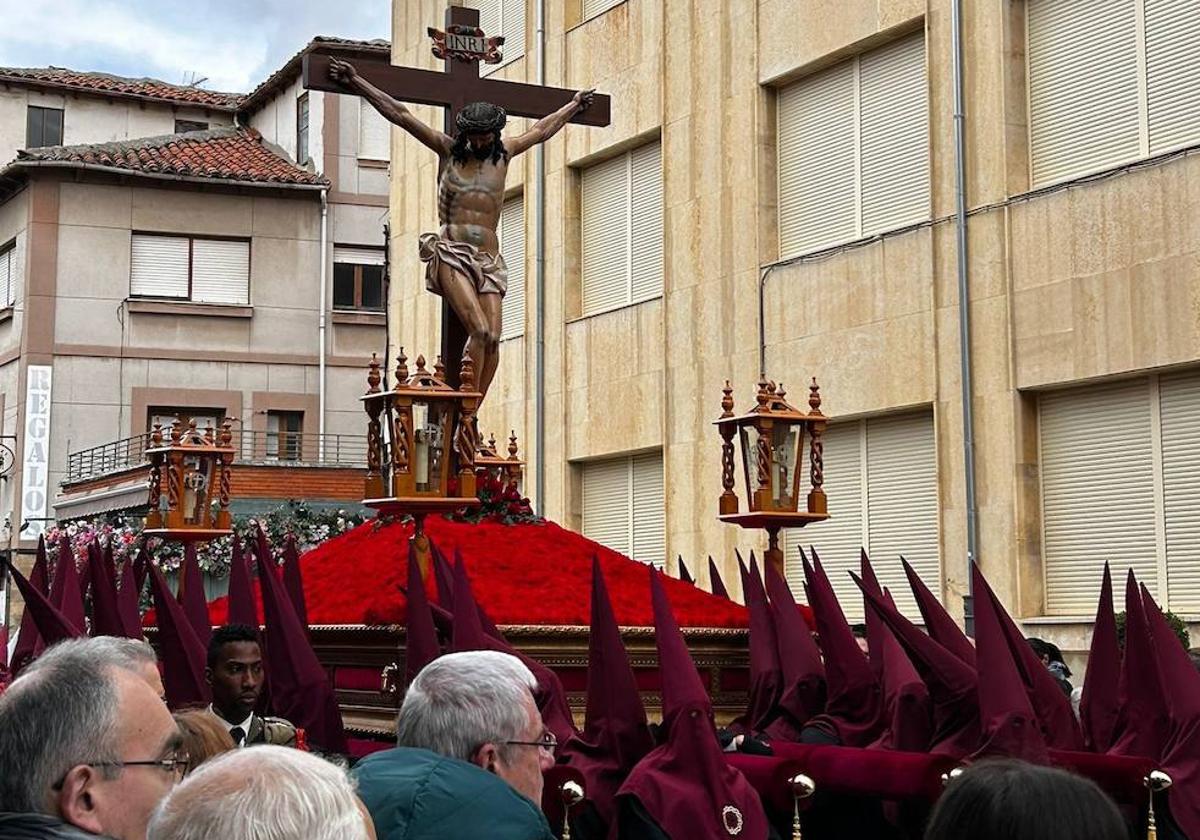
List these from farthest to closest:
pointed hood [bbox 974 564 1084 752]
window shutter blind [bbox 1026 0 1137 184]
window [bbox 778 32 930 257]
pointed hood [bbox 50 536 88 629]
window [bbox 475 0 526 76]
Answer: window [bbox 475 0 526 76] < window [bbox 778 32 930 257] < window shutter blind [bbox 1026 0 1137 184] < pointed hood [bbox 50 536 88 629] < pointed hood [bbox 974 564 1084 752]

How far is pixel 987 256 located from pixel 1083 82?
1.53 meters

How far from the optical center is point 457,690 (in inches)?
159

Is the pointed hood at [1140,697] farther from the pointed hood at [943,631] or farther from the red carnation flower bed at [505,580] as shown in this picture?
the red carnation flower bed at [505,580]

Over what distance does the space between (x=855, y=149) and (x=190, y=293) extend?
16.6 meters

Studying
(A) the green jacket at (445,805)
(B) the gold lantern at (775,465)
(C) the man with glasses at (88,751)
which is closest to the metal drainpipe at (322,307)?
(B) the gold lantern at (775,465)

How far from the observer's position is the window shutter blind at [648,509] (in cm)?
1838

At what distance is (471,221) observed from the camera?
31.8 ft

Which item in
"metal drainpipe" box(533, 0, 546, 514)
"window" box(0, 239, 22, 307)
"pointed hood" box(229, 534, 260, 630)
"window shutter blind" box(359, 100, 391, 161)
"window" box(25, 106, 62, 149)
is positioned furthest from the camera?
"window" box(25, 106, 62, 149)

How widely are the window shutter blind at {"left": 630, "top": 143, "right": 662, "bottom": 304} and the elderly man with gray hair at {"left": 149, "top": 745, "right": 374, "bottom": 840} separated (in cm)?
1622

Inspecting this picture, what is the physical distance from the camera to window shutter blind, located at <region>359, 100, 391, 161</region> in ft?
102

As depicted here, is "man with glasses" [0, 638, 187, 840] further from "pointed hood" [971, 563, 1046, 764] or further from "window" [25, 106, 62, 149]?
"window" [25, 106, 62, 149]

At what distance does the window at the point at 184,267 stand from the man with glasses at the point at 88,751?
27398mm

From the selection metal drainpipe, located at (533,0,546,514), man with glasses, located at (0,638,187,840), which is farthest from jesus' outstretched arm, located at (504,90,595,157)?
metal drainpipe, located at (533,0,546,514)

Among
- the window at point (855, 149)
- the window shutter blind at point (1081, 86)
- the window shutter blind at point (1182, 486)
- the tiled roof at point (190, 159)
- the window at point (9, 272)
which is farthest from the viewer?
the window at point (9, 272)
